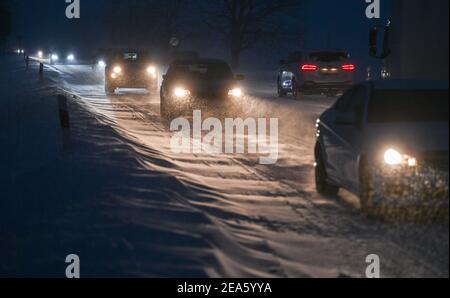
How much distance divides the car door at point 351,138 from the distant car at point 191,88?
12162mm

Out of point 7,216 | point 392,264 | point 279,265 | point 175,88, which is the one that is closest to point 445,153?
A: point 392,264

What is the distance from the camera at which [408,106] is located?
916 cm

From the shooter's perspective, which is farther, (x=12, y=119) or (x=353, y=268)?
(x=12, y=119)

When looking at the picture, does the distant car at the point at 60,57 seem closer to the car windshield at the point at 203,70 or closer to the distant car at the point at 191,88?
the car windshield at the point at 203,70

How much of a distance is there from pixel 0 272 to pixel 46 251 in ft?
2.11

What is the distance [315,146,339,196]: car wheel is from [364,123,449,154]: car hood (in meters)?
1.61

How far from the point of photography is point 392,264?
21.8 feet

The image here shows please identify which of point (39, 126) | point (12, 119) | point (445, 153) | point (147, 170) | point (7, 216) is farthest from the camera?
point (12, 119)

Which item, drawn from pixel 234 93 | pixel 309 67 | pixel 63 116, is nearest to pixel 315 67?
pixel 309 67

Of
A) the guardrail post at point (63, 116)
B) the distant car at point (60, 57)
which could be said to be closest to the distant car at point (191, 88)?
the guardrail post at point (63, 116)

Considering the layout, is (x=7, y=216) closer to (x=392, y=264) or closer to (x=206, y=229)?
(x=206, y=229)

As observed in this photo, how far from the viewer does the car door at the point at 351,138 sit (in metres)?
8.85

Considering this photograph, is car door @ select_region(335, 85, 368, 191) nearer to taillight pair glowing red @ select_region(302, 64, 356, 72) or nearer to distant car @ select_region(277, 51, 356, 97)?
distant car @ select_region(277, 51, 356, 97)
